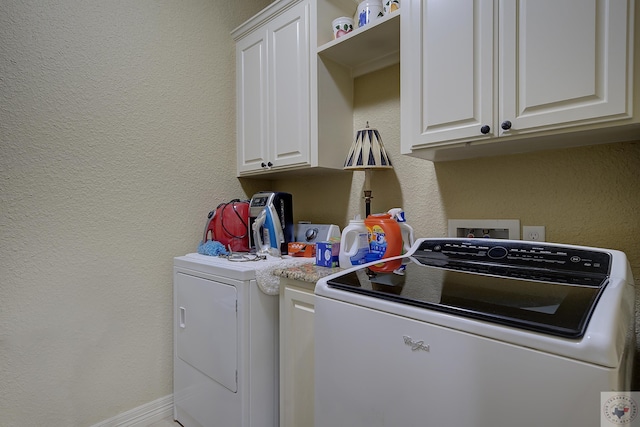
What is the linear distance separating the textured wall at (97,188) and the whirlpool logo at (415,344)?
163 centimetres

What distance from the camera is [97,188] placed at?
5.50 ft

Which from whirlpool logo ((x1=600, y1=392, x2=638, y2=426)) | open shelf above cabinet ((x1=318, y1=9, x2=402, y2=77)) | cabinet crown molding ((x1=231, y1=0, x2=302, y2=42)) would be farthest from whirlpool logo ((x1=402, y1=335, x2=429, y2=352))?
cabinet crown molding ((x1=231, y1=0, x2=302, y2=42))

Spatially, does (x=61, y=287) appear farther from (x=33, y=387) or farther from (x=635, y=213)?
(x=635, y=213)

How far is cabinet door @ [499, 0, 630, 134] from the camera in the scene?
877 millimetres

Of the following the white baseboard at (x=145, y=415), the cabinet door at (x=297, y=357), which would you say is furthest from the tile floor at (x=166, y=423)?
the cabinet door at (x=297, y=357)

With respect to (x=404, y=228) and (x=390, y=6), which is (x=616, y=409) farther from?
(x=390, y=6)

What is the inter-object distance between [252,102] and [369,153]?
0.94 m

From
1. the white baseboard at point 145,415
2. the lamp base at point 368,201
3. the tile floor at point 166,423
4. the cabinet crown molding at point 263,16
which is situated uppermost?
the cabinet crown molding at point 263,16

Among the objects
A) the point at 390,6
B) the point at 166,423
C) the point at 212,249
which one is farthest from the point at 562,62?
the point at 166,423

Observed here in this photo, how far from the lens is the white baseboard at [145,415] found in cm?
172

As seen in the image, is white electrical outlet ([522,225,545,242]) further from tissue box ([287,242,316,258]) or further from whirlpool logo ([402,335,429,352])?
tissue box ([287,242,316,258])

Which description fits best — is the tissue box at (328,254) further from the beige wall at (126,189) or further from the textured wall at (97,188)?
the textured wall at (97,188)

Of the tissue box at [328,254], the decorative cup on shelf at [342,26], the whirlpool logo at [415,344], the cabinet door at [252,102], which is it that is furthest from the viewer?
the cabinet door at [252,102]

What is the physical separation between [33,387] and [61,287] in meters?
0.47
